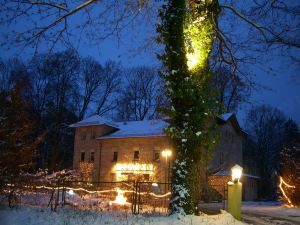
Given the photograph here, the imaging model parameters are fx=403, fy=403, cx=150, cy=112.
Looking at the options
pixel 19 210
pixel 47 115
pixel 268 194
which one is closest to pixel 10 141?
pixel 19 210

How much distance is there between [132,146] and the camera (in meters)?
41.5

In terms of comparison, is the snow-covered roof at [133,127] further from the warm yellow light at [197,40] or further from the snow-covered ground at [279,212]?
the warm yellow light at [197,40]

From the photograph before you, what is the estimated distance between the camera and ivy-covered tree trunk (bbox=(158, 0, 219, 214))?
12445 mm

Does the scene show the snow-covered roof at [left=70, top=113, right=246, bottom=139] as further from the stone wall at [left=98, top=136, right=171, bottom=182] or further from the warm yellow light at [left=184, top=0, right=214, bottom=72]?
the warm yellow light at [left=184, top=0, right=214, bottom=72]

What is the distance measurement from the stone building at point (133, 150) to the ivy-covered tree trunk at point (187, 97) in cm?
2366

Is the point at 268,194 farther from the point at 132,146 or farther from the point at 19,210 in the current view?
the point at 19,210

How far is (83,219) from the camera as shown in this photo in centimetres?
1077

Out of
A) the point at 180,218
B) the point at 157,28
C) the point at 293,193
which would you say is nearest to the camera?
the point at 180,218

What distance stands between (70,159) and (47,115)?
710cm

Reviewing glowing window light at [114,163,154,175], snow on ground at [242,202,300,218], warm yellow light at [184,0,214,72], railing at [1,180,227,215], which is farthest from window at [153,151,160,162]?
warm yellow light at [184,0,214,72]

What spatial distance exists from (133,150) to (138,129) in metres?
2.38

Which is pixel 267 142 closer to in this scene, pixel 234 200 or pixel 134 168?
pixel 134 168

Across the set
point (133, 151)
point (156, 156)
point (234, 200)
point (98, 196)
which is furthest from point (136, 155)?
point (234, 200)

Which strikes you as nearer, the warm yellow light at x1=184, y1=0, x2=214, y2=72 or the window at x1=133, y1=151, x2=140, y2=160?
the warm yellow light at x1=184, y1=0, x2=214, y2=72
